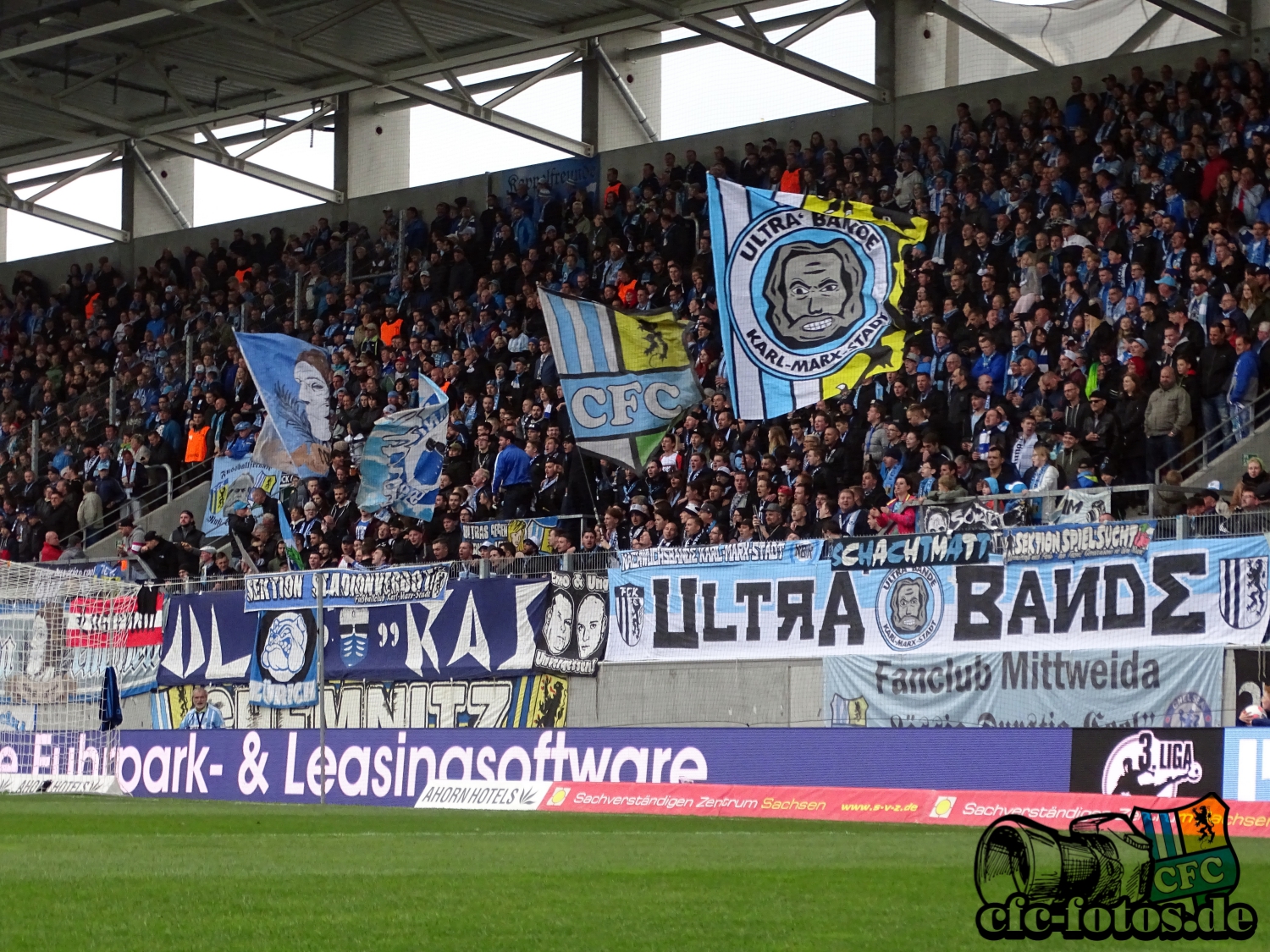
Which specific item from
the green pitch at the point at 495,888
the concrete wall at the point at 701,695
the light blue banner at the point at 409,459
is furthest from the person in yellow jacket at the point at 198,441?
the green pitch at the point at 495,888

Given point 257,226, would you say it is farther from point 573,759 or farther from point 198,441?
point 573,759

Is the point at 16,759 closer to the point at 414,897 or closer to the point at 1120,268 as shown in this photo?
the point at 1120,268

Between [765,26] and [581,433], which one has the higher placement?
[765,26]

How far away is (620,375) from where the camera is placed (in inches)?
968

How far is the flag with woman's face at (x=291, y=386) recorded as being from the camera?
1054 inches

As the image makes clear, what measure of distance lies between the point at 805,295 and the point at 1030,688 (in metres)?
4.58

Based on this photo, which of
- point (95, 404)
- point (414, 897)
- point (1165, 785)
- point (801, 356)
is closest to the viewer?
point (414, 897)

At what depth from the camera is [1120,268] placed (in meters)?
23.2

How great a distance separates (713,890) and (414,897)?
1.56 meters

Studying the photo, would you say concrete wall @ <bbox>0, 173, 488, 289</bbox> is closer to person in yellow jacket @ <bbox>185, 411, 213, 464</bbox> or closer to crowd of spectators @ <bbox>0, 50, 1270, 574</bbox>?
crowd of spectators @ <bbox>0, 50, 1270, 574</bbox>

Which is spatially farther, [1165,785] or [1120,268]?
[1120,268]

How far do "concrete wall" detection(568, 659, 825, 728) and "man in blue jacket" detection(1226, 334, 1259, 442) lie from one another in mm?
5140

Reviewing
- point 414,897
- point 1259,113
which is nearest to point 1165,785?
point 414,897

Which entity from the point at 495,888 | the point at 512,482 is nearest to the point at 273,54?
the point at 512,482
